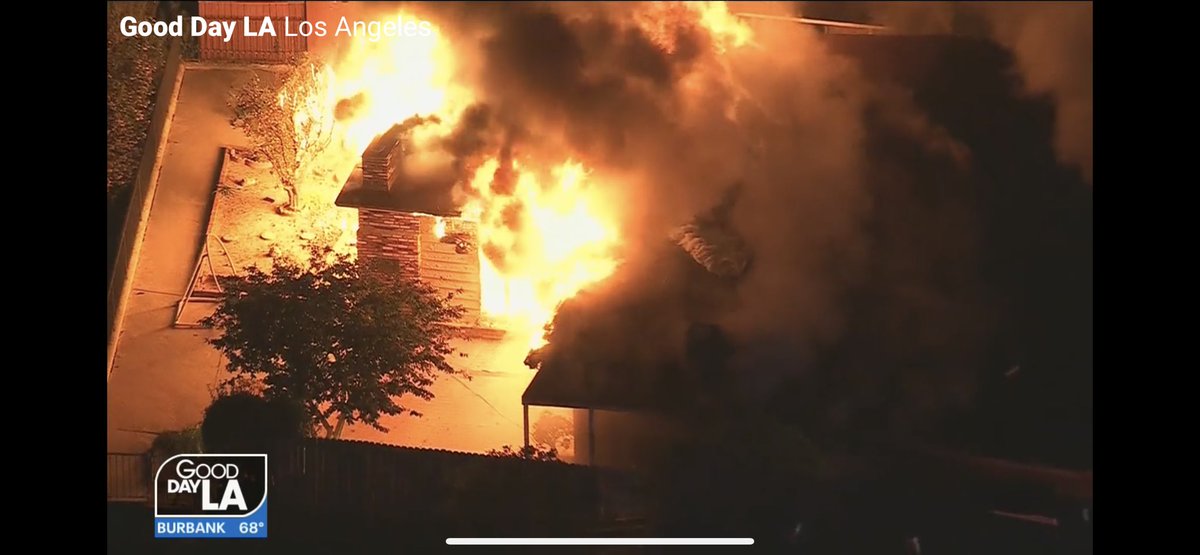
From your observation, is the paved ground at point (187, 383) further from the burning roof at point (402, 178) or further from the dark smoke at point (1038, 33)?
the dark smoke at point (1038, 33)

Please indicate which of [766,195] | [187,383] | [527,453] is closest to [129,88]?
[187,383]

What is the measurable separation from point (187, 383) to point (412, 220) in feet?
3.38

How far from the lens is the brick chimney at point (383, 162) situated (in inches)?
188

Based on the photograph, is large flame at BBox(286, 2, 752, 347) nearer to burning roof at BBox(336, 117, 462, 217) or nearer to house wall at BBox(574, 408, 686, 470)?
burning roof at BBox(336, 117, 462, 217)

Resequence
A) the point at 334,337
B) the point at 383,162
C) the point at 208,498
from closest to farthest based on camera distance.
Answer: the point at 208,498
the point at 334,337
the point at 383,162

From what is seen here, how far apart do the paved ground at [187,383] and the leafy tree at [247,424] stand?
0.23 ft

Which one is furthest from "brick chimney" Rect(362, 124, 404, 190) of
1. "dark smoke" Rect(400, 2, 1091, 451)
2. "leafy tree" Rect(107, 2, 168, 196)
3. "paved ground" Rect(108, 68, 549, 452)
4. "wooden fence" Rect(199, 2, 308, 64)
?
"leafy tree" Rect(107, 2, 168, 196)

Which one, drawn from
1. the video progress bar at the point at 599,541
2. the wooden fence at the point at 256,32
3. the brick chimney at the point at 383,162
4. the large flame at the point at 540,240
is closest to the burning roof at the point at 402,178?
the brick chimney at the point at 383,162

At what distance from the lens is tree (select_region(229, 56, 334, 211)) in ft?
15.6

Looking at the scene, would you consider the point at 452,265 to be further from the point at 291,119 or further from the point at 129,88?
the point at 129,88

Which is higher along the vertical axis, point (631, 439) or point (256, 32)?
point (256, 32)

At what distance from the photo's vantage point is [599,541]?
4.60 metres
